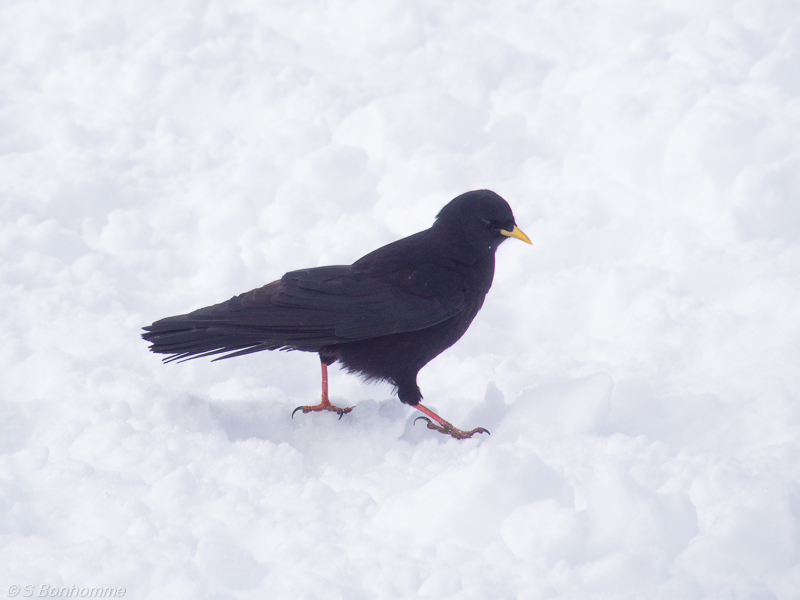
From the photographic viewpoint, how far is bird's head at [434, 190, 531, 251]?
4.30m

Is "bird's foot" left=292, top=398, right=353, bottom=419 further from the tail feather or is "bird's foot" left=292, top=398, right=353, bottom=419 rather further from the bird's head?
the bird's head

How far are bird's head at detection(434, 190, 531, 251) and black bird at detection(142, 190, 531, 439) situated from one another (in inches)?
3.3

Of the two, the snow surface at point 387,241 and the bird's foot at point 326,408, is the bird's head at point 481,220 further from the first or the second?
the bird's foot at point 326,408

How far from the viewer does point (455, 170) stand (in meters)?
6.43

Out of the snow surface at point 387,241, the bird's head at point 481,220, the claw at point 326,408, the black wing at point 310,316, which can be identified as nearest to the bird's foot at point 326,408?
the claw at point 326,408

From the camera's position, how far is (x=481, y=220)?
4.32 metres

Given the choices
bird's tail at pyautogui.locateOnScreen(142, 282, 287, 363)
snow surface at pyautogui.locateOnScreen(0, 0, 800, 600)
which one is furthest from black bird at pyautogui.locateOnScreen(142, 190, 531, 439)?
snow surface at pyautogui.locateOnScreen(0, 0, 800, 600)

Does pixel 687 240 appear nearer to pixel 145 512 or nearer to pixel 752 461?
pixel 752 461

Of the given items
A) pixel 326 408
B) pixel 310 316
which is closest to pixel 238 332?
pixel 310 316

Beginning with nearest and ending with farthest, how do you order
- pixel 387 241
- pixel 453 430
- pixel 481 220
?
1. pixel 453 430
2. pixel 481 220
3. pixel 387 241

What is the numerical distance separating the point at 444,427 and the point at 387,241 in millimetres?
2142

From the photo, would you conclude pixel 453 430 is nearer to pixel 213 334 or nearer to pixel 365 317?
pixel 365 317

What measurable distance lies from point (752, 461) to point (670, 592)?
1.16m

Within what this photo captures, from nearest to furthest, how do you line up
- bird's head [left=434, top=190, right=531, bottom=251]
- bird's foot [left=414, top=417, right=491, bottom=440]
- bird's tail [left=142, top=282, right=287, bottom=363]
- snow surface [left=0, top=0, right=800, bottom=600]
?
snow surface [left=0, top=0, right=800, bottom=600] → bird's tail [left=142, top=282, right=287, bottom=363] → bird's foot [left=414, top=417, right=491, bottom=440] → bird's head [left=434, top=190, right=531, bottom=251]
